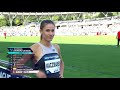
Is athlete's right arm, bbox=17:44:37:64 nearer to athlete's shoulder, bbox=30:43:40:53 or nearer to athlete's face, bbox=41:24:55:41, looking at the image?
athlete's shoulder, bbox=30:43:40:53

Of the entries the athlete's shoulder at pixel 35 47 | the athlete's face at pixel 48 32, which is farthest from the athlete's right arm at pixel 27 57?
the athlete's face at pixel 48 32

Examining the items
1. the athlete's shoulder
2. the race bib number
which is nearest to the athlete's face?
the athlete's shoulder

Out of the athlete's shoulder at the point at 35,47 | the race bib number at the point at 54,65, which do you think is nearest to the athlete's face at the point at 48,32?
the athlete's shoulder at the point at 35,47

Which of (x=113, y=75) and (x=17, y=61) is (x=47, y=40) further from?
(x=113, y=75)

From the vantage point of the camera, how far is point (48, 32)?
489cm

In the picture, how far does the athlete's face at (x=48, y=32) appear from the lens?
192 inches

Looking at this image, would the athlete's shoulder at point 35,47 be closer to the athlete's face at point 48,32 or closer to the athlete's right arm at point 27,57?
the athlete's right arm at point 27,57

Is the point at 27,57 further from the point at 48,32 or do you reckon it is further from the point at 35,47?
the point at 48,32

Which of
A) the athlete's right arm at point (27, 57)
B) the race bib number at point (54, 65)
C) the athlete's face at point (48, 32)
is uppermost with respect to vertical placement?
the athlete's face at point (48, 32)

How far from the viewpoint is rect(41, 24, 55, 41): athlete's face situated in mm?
4883

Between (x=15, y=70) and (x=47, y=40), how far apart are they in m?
0.71

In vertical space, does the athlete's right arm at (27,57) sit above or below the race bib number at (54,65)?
above
